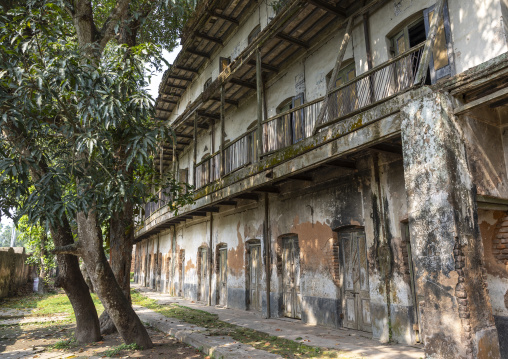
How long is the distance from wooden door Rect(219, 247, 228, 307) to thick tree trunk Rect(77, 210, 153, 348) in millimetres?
6752

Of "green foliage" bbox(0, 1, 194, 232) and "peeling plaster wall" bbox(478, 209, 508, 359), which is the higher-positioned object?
→ "green foliage" bbox(0, 1, 194, 232)

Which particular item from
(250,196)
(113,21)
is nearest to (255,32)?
(250,196)

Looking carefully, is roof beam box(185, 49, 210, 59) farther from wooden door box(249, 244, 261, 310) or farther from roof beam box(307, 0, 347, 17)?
wooden door box(249, 244, 261, 310)

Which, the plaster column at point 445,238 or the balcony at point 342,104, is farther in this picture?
the balcony at point 342,104

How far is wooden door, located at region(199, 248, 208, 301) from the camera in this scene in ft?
50.3

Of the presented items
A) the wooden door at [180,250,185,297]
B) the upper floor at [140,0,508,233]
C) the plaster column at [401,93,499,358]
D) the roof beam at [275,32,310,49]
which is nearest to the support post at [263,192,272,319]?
the upper floor at [140,0,508,233]

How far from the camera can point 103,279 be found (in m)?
6.48

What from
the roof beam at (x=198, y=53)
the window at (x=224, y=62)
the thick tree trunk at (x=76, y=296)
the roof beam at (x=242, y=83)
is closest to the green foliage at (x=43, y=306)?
the thick tree trunk at (x=76, y=296)

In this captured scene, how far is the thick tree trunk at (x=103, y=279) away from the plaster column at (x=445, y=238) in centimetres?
487

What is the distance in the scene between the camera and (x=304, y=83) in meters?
10.4

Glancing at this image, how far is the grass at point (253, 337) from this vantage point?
6121 mm

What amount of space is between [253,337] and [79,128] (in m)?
5.12

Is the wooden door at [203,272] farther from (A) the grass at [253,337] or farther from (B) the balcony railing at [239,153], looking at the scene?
(B) the balcony railing at [239,153]

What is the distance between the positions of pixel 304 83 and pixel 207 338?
22.6 feet
